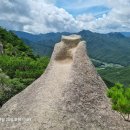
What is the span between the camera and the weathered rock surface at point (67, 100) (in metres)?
30.1

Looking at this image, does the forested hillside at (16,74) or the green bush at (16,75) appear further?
the forested hillside at (16,74)

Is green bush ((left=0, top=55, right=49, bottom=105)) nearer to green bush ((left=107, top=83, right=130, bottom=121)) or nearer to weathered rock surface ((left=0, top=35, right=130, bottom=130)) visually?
weathered rock surface ((left=0, top=35, right=130, bottom=130))

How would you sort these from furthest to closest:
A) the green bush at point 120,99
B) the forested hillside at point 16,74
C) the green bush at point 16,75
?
the forested hillside at point 16,74 → the green bush at point 16,75 → the green bush at point 120,99

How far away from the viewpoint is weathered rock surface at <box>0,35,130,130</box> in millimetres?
30094

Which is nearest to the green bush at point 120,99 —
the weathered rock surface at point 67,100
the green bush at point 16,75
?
the weathered rock surface at point 67,100

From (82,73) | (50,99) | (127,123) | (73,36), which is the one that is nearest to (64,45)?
(73,36)

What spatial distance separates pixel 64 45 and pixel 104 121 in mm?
9283

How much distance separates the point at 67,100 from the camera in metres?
31.3

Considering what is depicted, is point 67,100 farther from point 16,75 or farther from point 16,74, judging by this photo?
point 16,74

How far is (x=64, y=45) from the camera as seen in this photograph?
36719 mm

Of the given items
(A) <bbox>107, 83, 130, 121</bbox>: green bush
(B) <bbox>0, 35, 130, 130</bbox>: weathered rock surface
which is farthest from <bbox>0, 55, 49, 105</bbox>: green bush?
(A) <bbox>107, 83, 130, 121</bbox>: green bush

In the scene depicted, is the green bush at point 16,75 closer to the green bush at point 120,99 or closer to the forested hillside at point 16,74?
the forested hillside at point 16,74

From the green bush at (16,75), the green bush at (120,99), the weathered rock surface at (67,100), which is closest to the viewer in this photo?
the green bush at (120,99)

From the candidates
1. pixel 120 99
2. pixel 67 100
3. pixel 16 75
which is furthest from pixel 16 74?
pixel 120 99
